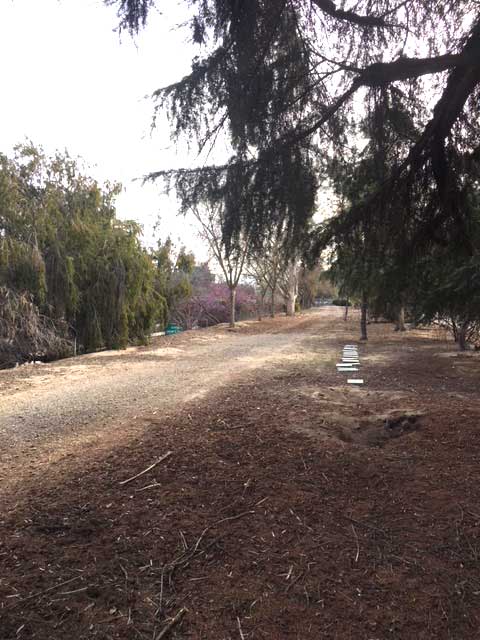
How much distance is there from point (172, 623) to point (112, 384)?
5.60 m

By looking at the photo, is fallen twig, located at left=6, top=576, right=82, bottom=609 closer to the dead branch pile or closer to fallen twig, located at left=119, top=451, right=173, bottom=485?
fallen twig, located at left=119, top=451, right=173, bottom=485

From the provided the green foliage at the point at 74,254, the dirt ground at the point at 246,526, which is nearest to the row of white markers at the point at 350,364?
the dirt ground at the point at 246,526

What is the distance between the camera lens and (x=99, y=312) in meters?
11.9

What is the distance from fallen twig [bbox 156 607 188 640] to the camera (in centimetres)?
180

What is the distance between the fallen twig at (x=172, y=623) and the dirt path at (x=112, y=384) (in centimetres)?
298

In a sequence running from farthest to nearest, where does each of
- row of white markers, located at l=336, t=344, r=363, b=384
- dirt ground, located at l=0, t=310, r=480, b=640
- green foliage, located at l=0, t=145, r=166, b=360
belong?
green foliage, located at l=0, t=145, r=166, b=360 → row of white markers, located at l=336, t=344, r=363, b=384 → dirt ground, located at l=0, t=310, r=480, b=640

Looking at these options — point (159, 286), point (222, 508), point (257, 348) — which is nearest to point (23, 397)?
point (222, 508)

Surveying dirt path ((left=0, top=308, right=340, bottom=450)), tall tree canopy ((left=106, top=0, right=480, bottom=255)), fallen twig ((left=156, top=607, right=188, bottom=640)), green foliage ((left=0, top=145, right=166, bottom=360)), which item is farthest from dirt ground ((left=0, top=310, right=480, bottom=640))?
green foliage ((left=0, top=145, right=166, bottom=360))

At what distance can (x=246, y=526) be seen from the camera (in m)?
2.61

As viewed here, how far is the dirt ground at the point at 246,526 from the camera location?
1.91 m

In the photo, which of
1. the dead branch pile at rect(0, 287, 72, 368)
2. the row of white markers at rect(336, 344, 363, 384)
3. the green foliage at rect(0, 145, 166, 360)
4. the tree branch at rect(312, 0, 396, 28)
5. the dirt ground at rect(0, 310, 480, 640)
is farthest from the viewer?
the green foliage at rect(0, 145, 166, 360)

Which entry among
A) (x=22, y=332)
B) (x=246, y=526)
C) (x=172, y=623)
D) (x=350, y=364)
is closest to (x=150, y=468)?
(x=246, y=526)

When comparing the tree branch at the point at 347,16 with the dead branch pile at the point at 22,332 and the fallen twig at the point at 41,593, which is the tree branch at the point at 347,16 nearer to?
the fallen twig at the point at 41,593

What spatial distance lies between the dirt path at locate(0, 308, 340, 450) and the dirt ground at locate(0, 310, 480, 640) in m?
0.26
